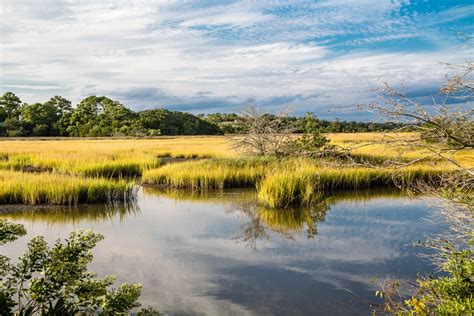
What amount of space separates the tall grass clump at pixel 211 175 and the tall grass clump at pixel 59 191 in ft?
9.50

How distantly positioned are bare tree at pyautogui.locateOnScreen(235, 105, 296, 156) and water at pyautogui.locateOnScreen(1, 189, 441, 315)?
6489mm

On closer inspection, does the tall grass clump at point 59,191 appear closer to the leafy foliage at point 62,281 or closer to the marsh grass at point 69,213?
the marsh grass at point 69,213

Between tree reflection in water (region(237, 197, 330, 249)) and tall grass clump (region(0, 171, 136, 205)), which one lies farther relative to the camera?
tall grass clump (region(0, 171, 136, 205))

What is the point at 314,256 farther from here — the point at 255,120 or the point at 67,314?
the point at 255,120

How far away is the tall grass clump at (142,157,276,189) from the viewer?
17.3 metres

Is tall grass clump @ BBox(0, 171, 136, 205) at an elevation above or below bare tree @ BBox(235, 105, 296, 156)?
below

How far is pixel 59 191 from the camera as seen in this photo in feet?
44.3

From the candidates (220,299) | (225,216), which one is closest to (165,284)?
(220,299)

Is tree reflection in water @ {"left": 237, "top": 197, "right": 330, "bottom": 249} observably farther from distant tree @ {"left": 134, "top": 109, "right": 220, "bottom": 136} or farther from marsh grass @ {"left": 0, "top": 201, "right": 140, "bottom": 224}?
distant tree @ {"left": 134, "top": 109, "right": 220, "bottom": 136}

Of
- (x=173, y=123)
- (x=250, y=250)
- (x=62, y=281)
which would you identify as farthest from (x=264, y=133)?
(x=173, y=123)

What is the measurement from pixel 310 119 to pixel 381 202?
9624 millimetres

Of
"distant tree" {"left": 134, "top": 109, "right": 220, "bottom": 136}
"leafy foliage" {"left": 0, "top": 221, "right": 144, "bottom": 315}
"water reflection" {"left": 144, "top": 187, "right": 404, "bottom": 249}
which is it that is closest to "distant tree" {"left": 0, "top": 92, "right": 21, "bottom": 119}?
"distant tree" {"left": 134, "top": 109, "right": 220, "bottom": 136}

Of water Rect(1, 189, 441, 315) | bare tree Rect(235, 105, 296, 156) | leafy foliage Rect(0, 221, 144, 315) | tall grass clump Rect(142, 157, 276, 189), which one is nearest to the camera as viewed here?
leafy foliage Rect(0, 221, 144, 315)

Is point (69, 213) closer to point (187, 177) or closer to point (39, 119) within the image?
point (187, 177)
